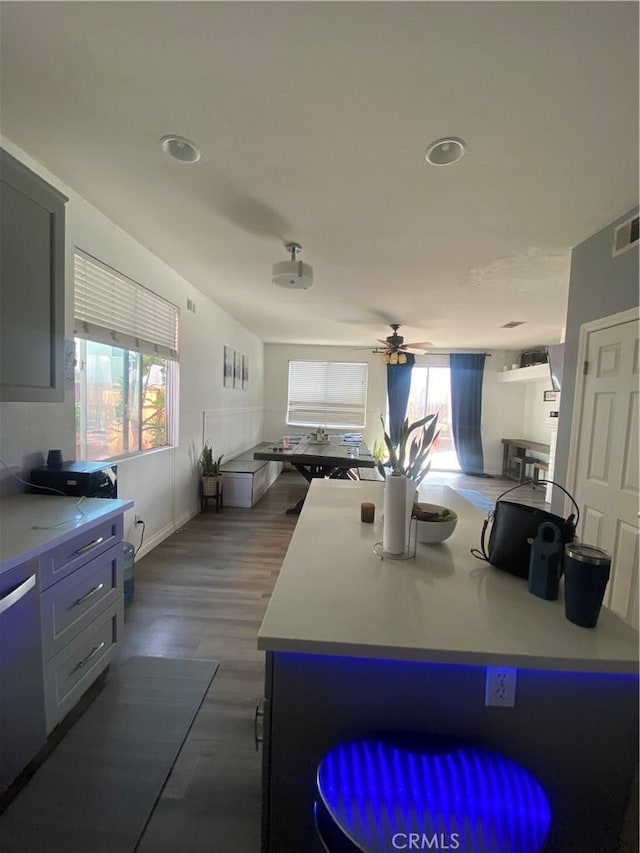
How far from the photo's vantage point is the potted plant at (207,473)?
14.4 ft

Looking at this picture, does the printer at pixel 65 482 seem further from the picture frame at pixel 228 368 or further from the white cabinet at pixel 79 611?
the picture frame at pixel 228 368

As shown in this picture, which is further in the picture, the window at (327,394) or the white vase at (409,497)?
the window at (327,394)

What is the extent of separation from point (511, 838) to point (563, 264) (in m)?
3.32

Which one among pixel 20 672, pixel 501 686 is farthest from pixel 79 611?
pixel 501 686

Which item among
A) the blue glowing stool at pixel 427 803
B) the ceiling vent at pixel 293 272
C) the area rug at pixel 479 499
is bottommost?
the area rug at pixel 479 499

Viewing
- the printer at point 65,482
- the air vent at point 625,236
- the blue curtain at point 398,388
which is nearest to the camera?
the printer at point 65,482

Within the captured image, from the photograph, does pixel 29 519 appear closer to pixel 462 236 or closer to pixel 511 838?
pixel 511 838

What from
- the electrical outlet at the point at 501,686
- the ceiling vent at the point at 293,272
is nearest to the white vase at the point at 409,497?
the electrical outlet at the point at 501,686

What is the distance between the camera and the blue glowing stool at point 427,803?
649 mm

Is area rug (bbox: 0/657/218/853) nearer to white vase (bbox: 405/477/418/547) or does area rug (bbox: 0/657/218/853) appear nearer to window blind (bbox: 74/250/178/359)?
white vase (bbox: 405/477/418/547)

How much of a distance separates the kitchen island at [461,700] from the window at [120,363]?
2209mm

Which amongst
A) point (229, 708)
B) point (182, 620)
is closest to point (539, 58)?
point (229, 708)

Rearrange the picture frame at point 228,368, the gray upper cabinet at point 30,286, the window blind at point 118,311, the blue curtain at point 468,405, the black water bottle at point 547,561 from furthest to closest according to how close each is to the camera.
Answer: the blue curtain at point 468,405, the picture frame at point 228,368, the window blind at point 118,311, the gray upper cabinet at point 30,286, the black water bottle at point 547,561

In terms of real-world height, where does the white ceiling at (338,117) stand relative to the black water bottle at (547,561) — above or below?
above
